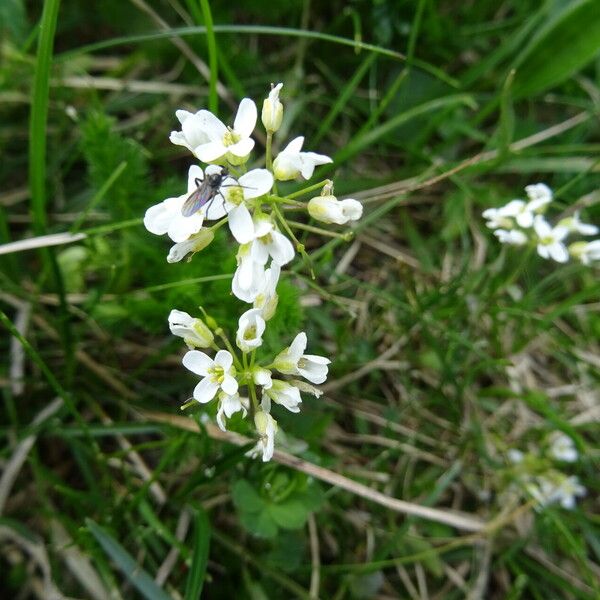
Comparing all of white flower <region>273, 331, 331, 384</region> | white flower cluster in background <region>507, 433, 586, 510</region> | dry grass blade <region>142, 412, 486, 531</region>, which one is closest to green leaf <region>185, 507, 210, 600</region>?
dry grass blade <region>142, 412, 486, 531</region>

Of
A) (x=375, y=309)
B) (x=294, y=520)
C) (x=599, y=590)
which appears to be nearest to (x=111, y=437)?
(x=294, y=520)

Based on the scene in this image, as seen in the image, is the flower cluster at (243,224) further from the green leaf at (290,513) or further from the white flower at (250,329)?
the green leaf at (290,513)

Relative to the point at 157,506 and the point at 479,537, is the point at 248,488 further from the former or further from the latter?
the point at 479,537

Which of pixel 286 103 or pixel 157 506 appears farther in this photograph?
pixel 286 103

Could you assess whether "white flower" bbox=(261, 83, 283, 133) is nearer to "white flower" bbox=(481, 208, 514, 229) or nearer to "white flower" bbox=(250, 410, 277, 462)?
"white flower" bbox=(250, 410, 277, 462)

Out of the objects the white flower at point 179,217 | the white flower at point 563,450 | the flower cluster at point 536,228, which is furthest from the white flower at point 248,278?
the white flower at point 563,450

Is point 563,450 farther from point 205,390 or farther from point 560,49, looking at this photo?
point 205,390

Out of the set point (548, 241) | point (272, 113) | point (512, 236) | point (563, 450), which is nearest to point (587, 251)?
point (548, 241)
